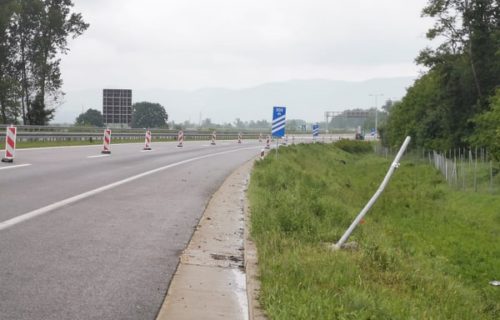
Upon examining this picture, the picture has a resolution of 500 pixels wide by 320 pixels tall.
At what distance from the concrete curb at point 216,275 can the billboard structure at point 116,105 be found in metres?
38.1

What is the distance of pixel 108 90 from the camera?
4647 centimetres

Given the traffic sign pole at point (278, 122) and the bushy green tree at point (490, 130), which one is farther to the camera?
the bushy green tree at point (490, 130)

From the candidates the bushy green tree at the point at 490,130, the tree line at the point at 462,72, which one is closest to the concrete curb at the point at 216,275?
the bushy green tree at the point at 490,130

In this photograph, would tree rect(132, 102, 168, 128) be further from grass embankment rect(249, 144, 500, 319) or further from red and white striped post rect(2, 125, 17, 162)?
grass embankment rect(249, 144, 500, 319)

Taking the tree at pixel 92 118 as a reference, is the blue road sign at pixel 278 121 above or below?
below

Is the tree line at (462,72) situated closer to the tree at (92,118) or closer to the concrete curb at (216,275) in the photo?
the concrete curb at (216,275)

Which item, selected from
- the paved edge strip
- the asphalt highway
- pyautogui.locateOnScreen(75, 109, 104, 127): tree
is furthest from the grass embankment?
pyautogui.locateOnScreen(75, 109, 104, 127): tree

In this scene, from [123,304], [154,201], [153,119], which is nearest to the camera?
[123,304]

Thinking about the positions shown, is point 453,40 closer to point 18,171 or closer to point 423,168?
point 423,168

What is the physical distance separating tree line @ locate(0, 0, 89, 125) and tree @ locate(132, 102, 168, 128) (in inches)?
2380

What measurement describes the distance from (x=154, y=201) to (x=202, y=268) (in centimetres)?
486

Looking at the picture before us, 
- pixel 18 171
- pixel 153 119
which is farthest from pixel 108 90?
pixel 153 119

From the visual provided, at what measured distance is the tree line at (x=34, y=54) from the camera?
4975 centimetres

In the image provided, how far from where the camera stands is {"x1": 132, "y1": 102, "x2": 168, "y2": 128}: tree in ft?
375
